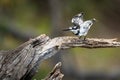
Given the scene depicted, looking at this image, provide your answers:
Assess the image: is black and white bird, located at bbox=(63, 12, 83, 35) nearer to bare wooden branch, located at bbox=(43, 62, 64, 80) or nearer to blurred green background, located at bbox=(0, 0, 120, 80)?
bare wooden branch, located at bbox=(43, 62, 64, 80)

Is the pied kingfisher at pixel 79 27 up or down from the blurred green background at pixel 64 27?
down

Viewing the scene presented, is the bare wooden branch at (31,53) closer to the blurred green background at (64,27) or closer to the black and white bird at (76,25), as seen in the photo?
the black and white bird at (76,25)

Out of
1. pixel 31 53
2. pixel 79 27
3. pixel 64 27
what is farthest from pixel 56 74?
pixel 64 27

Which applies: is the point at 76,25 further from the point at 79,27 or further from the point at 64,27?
the point at 64,27

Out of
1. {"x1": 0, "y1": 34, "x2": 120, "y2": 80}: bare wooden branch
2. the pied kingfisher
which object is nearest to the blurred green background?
{"x1": 0, "y1": 34, "x2": 120, "y2": 80}: bare wooden branch

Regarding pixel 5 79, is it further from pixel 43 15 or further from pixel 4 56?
pixel 43 15

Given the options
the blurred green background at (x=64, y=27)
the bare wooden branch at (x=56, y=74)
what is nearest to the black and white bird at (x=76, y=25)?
the bare wooden branch at (x=56, y=74)
